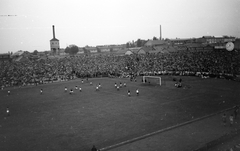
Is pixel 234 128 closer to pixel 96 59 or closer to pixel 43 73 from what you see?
pixel 43 73

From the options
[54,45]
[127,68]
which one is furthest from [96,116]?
[54,45]

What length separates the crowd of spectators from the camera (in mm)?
40750

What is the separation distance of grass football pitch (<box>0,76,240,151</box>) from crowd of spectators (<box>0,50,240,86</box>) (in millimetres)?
16311

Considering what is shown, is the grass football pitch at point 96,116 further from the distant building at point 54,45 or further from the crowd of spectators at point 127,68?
the distant building at point 54,45

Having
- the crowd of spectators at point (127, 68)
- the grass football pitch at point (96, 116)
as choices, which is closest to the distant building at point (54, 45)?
the crowd of spectators at point (127, 68)

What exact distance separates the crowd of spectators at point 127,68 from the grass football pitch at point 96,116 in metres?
16.3

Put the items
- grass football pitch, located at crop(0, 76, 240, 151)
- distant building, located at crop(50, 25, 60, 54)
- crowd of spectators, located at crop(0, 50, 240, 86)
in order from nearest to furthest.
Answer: grass football pitch, located at crop(0, 76, 240, 151)
crowd of spectators, located at crop(0, 50, 240, 86)
distant building, located at crop(50, 25, 60, 54)

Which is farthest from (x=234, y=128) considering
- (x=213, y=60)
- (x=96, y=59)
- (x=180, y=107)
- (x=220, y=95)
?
(x=96, y=59)

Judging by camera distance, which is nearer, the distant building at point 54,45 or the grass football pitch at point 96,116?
the grass football pitch at point 96,116

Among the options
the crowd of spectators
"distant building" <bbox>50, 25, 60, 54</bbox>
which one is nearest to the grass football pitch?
the crowd of spectators

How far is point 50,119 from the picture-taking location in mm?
17828

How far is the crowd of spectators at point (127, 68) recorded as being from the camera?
40.8 metres

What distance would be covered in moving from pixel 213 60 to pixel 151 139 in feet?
123

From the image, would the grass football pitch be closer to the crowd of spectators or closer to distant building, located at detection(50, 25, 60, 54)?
the crowd of spectators
